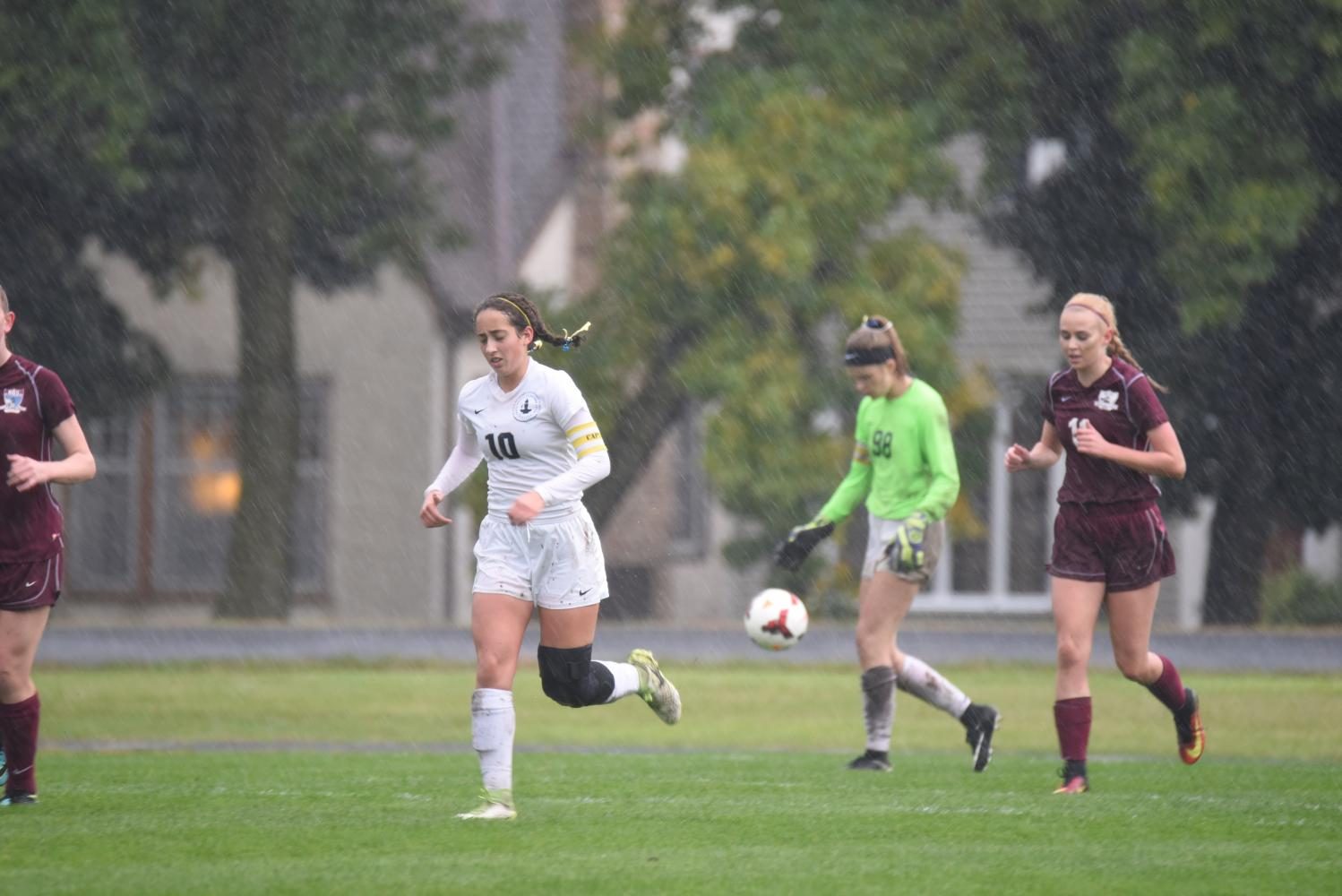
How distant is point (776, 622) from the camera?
432 inches

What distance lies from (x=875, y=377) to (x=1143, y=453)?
1.88 metres

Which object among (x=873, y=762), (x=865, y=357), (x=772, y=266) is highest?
(x=772, y=266)

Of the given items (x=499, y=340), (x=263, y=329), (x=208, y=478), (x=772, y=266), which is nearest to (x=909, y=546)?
(x=499, y=340)

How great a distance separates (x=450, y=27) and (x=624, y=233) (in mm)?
4007

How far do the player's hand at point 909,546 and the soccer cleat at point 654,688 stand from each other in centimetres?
152

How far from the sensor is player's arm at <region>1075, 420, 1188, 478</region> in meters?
9.16

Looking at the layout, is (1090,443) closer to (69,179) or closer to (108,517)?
(69,179)

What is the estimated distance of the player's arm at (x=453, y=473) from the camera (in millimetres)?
8672

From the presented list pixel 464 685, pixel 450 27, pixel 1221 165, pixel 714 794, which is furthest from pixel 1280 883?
pixel 450 27

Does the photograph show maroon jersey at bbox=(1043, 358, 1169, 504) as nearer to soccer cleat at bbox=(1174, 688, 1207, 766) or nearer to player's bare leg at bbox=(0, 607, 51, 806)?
soccer cleat at bbox=(1174, 688, 1207, 766)

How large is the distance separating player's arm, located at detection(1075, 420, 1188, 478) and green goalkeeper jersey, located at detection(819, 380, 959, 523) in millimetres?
1536

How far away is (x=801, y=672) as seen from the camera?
62.7 ft

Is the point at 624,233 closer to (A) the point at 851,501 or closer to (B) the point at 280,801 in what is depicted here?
(A) the point at 851,501

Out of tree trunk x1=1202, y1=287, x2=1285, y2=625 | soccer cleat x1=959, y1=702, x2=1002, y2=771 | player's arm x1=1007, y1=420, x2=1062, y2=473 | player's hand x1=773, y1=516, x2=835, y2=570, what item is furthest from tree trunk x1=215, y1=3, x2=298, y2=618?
player's arm x1=1007, y1=420, x2=1062, y2=473
